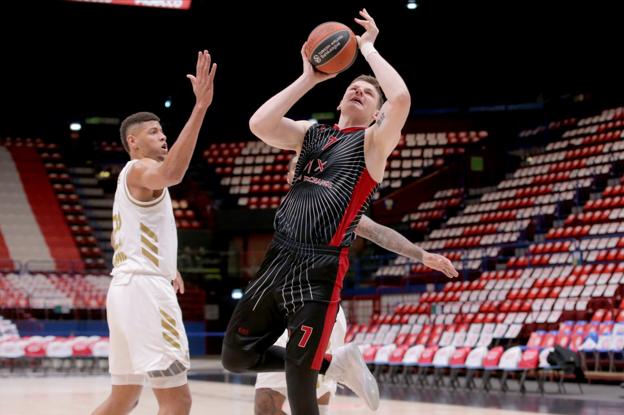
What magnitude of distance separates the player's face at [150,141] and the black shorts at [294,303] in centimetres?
106

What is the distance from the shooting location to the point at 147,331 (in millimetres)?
4379

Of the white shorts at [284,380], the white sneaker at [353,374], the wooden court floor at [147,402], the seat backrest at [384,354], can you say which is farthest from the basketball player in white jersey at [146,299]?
the seat backrest at [384,354]

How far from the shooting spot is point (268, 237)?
25641 millimetres

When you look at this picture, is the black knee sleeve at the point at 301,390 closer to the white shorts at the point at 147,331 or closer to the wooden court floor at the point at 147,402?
the white shorts at the point at 147,331

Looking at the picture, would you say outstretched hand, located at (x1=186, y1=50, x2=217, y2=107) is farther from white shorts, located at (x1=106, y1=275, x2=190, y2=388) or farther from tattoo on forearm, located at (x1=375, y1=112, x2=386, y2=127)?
white shorts, located at (x1=106, y1=275, x2=190, y2=388)

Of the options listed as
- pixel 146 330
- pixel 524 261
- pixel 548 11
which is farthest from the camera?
pixel 548 11

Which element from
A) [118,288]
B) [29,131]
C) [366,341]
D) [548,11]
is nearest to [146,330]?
[118,288]

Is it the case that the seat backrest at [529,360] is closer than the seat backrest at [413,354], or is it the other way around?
the seat backrest at [529,360]

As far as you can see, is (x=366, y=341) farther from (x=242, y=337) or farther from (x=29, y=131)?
(x=29, y=131)

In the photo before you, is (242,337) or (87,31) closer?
(242,337)

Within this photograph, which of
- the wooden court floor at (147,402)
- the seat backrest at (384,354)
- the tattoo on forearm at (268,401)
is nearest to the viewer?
the tattoo on forearm at (268,401)

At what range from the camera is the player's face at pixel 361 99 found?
4.06 meters

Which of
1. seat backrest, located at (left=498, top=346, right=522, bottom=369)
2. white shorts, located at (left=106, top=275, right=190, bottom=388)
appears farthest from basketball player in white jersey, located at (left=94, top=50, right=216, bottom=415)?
seat backrest, located at (left=498, top=346, right=522, bottom=369)

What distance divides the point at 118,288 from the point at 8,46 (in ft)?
77.3
